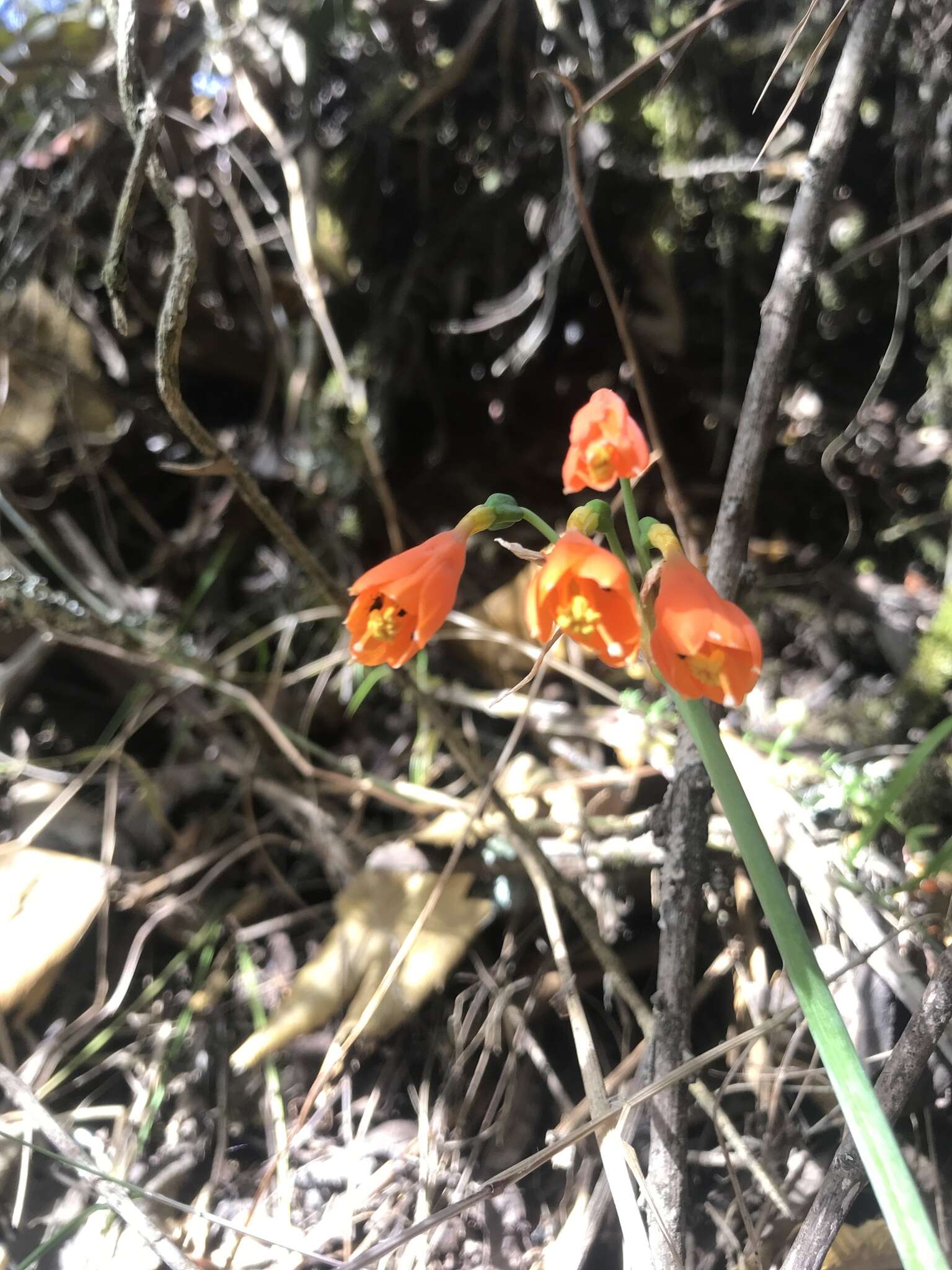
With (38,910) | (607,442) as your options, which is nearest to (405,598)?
(607,442)

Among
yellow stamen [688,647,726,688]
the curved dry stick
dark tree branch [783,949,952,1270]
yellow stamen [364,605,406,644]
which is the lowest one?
dark tree branch [783,949,952,1270]

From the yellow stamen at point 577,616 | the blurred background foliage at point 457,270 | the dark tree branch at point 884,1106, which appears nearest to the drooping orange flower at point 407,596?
the yellow stamen at point 577,616

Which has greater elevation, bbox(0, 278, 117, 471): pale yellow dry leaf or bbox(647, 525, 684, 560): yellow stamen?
bbox(0, 278, 117, 471): pale yellow dry leaf

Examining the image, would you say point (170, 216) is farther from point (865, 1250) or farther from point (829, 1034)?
point (865, 1250)

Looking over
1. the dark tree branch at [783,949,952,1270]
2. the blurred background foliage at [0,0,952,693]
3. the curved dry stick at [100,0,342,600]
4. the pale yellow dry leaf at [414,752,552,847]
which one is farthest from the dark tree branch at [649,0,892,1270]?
the curved dry stick at [100,0,342,600]

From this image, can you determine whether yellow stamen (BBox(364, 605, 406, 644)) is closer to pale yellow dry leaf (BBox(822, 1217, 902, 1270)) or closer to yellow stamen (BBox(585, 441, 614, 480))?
yellow stamen (BBox(585, 441, 614, 480))

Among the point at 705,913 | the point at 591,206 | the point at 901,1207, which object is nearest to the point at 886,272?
the point at 591,206
